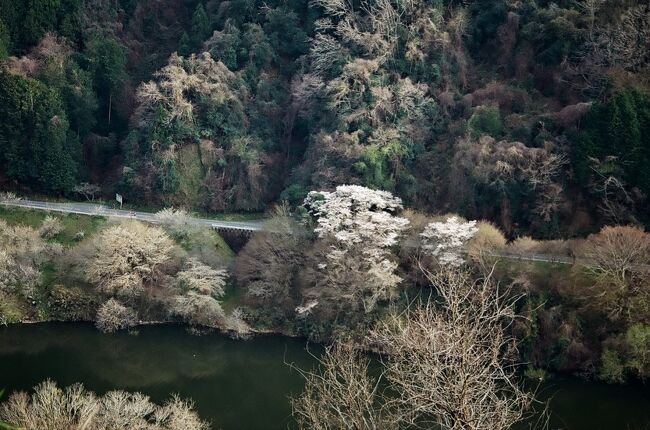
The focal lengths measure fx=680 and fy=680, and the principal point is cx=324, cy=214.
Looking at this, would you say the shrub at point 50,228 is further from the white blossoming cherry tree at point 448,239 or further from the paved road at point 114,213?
the white blossoming cherry tree at point 448,239

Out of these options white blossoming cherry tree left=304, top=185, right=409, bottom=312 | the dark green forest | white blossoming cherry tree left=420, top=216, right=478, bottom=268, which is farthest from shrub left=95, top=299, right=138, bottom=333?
white blossoming cherry tree left=420, top=216, right=478, bottom=268

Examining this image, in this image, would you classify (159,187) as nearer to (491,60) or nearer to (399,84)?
(399,84)

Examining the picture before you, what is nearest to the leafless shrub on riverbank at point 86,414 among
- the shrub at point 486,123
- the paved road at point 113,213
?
the paved road at point 113,213

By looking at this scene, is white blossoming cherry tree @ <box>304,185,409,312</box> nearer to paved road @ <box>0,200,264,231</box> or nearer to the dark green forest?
the dark green forest

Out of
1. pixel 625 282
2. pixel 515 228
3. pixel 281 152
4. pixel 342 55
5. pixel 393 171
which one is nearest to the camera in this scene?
pixel 625 282

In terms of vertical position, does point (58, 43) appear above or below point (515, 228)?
above

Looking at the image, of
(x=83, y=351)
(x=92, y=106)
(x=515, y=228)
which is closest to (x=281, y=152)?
(x=92, y=106)

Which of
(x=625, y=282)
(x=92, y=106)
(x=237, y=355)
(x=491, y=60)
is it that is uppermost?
(x=491, y=60)
